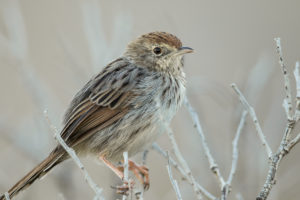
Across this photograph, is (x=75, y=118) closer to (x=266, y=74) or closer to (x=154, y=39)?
(x=154, y=39)

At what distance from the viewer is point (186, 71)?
8.42 metres

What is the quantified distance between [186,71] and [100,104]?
323 cm

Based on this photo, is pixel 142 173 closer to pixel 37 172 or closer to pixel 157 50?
pixel 37 172

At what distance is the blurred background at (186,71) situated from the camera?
6105 millimetres

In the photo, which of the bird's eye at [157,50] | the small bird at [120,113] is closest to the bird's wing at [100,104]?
the small bird at [120,113]

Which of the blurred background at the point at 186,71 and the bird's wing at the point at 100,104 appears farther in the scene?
the blurred background at the point at 186,71

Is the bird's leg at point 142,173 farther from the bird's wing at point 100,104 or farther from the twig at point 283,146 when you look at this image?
the twig at point 283,146

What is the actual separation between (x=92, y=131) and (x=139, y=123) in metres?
0.50

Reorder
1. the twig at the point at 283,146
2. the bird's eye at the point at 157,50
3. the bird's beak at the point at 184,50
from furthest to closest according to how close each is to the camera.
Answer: the bird's eye at the point at 157,50 → the bird's beak at the point at 184,50 → the twig at the point at 283,146

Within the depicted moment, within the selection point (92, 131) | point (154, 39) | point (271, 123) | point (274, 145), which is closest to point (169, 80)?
→ point (154, 39)

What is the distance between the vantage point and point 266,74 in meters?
6.27

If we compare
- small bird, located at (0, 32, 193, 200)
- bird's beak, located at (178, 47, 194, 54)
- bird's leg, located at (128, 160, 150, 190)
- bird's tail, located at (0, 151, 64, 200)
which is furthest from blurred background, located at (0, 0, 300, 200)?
bird's beak, located at (178, 47, 194, 54)

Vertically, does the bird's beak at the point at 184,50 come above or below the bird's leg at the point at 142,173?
above

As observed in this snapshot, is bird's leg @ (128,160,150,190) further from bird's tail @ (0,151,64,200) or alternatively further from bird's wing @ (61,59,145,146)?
bird's tail @ (0,151,64,200)
